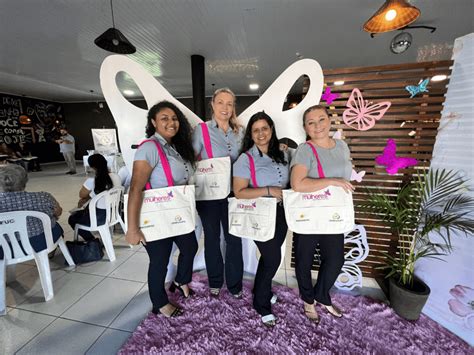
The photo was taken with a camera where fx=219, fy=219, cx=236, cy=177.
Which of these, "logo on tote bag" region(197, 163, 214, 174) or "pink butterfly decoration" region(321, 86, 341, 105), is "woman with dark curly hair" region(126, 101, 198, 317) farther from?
"pink butterfly decoration" region(321, 86, 341, 105)

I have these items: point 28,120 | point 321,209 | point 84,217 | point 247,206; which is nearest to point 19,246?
point 84,217

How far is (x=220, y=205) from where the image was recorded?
1609 millimetres

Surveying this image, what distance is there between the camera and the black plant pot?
1564 millimetres

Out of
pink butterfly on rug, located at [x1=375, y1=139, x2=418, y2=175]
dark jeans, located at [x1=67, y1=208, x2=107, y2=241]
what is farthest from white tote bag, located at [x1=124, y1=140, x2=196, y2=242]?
pink butterfly on rug, located at [x1=375, y1=139, x2=418, y2=175]

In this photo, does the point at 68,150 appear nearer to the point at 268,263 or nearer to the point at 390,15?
the point at 268,263

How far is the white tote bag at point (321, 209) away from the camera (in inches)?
52.3

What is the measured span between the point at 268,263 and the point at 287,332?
1.69 feet

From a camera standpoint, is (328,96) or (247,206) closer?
(247,206)

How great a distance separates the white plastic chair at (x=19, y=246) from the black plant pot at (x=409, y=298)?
109 inches

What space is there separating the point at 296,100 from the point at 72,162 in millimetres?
9293

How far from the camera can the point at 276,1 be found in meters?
2.92

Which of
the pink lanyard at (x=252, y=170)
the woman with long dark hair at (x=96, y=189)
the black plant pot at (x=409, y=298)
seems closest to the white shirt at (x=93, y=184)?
the woman with long dark hair at (x=96, y=189)

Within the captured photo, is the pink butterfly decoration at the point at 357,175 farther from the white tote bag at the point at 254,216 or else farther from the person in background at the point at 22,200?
the person in background at the point at 22,200

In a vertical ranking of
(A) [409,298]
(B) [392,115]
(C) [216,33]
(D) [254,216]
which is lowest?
(A) [409,298]
